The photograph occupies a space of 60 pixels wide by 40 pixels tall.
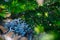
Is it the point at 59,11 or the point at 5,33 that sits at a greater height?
the point at 59,11

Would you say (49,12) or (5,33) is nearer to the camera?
(5,33)

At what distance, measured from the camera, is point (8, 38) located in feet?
7.72

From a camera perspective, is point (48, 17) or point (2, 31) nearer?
point (2, 31)

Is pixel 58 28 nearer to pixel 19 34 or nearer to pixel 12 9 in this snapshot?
pixel 19 34

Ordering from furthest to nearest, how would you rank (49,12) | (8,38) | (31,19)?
(49,12)
(31,19)
(8,38)

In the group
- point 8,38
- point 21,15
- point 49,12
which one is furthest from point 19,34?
point 49,12

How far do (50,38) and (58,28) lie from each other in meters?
0.18

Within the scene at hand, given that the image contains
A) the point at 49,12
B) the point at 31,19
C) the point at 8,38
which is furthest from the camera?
the point at 49,12

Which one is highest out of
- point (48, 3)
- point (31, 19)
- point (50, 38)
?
point (48, 3)

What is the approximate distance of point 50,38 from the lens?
2.37 m

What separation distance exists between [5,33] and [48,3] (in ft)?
2.47

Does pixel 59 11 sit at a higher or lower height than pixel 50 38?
higher

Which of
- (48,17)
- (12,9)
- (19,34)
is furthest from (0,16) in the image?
(48,17)

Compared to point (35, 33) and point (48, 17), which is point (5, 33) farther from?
point (48, 17)
